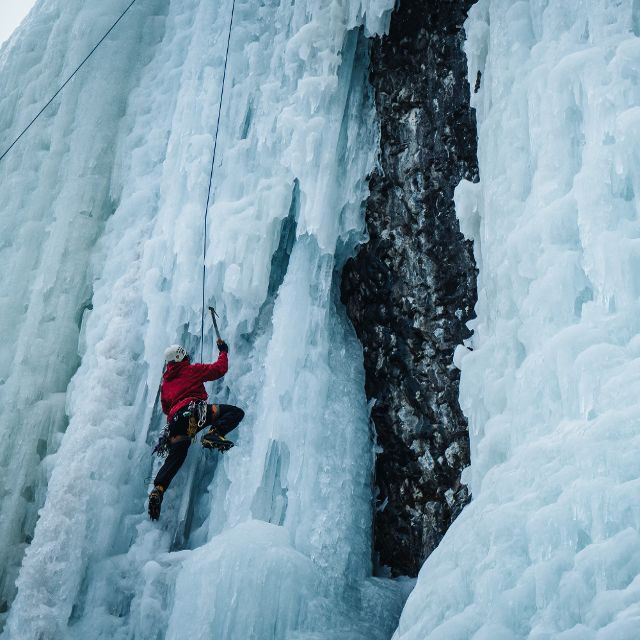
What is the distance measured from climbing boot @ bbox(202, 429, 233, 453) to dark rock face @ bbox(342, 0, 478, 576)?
1137 millimetres

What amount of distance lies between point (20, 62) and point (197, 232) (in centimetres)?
340

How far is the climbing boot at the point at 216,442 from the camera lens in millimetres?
5867

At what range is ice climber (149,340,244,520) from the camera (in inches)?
232

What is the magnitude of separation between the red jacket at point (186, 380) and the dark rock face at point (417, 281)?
1.19 metres

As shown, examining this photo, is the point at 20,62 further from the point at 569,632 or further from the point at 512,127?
the point at 569,632

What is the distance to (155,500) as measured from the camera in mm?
5902

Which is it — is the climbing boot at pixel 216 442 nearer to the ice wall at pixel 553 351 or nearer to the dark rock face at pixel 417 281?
the dark rock face at pixel 417 281

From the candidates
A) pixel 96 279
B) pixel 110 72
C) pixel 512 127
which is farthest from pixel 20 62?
pixel 512 127

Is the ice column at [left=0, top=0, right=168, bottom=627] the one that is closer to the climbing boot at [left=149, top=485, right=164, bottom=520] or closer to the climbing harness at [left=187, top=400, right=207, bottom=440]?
the climbing boot at [left=149, top=485, right=164, bottom=520]

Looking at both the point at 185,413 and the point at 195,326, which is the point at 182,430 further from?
the point at 195,326

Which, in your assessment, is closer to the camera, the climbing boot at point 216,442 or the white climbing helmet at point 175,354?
the climbing boot at point 216,442

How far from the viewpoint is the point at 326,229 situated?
645cm

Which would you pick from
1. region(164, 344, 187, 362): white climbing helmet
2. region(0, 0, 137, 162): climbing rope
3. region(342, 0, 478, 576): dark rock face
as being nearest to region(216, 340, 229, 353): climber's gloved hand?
region(164, 344, 187, 362): white climbing helmet

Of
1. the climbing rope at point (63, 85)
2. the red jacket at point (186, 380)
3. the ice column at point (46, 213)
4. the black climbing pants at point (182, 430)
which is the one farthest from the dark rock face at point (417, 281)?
the climbing rope at point (63, 85)
